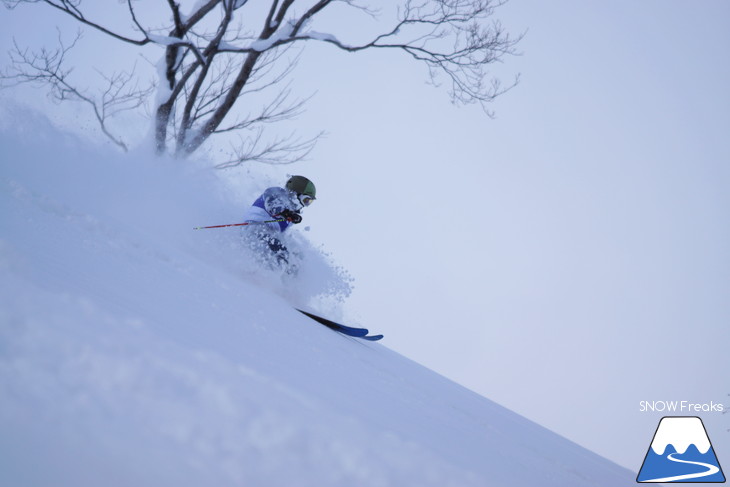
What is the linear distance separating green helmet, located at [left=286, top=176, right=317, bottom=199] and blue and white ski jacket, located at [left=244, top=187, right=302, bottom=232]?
0.19 m

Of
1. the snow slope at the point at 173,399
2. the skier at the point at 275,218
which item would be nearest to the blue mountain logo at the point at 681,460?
the snow slope at the point at 173,399

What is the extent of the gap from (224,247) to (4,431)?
16.2 feet

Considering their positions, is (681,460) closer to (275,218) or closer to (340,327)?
(340,327)

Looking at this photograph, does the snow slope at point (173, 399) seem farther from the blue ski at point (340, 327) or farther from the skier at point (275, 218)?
the skier at point (275, 218)

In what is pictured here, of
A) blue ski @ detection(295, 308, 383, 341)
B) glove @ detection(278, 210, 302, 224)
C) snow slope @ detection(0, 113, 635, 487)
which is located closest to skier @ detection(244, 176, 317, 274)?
→ glove @ detection(278, 210, 302, 224)

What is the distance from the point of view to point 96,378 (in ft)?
2.76

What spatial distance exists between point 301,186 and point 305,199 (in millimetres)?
180

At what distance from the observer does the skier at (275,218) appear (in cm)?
557

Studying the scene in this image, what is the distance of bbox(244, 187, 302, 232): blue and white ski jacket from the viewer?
18.8 ft

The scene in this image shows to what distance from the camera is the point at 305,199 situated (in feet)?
20.1

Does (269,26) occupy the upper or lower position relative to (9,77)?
upper

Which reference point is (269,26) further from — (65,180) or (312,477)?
(312,477)

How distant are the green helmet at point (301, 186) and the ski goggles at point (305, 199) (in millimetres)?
27

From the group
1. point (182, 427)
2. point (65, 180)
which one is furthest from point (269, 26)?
point (182, 427)
